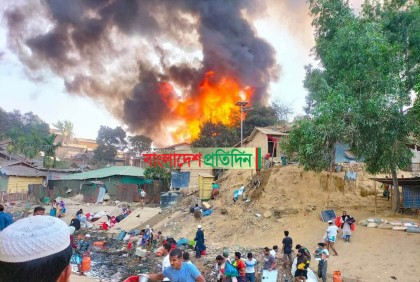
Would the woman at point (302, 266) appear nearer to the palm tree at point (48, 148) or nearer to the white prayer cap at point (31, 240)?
the white prayer cap at point (31, 240)

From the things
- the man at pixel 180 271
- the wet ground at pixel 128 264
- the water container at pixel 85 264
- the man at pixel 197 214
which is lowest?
the wet ground at pixel 128 264

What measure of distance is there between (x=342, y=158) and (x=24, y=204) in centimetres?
3021

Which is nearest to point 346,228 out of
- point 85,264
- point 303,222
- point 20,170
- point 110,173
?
point 303,222

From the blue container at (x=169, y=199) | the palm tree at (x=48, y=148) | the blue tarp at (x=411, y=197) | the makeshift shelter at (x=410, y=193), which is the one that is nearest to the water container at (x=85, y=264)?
the blue container at (x=169, y=199)

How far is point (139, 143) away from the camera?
6194 centimetres

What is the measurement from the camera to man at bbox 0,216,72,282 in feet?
4.99

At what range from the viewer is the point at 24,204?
3419cm

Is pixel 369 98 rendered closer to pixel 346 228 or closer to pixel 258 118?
pixel 346 228

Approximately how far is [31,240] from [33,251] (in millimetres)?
49

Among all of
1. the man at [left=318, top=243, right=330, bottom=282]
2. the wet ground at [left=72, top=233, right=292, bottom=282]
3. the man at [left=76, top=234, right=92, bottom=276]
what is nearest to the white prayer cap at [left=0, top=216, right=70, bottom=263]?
the man at [left=318, top=243, right=330, bottom=282]

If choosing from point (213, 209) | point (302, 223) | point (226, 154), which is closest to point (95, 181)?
point (226, 154)

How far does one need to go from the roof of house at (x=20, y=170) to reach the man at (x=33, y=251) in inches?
1680

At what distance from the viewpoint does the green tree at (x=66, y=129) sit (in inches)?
3079

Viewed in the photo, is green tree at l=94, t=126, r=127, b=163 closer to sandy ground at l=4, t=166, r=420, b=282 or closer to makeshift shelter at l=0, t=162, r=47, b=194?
makeshift shelter at l=0, t=162, r=47, b=194
